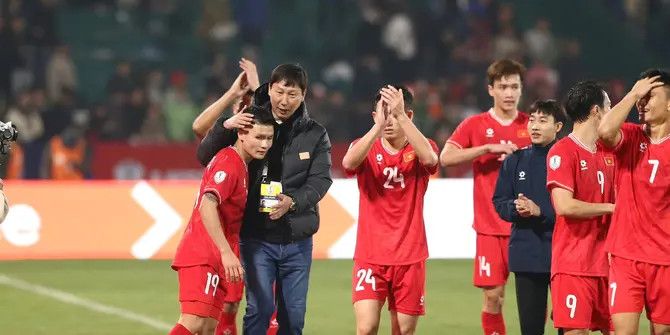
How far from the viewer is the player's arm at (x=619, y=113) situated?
7.21m

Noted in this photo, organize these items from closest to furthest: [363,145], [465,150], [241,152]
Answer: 1. [241,152]
2. [363,145]
3. [465,150]

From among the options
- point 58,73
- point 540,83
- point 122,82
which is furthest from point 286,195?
point 540,83

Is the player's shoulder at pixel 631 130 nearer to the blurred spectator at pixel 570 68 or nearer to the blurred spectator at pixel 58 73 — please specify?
the blurred spectator at pixel 58 73

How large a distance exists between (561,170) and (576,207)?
24 centimetres

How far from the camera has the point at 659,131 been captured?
7.51m

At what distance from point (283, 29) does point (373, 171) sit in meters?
14.3

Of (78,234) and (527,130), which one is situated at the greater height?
(527,130)

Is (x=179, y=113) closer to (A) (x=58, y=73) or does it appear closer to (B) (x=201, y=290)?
(A) (x=58, y=73)

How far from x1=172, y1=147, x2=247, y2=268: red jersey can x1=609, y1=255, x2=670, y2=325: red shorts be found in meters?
2.23

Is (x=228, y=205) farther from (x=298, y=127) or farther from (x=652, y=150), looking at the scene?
(x=652, y=150)

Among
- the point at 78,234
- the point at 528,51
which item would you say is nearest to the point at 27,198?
the point at 78,234

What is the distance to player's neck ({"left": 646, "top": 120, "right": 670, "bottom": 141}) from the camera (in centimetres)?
750

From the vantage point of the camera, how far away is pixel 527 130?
9.78 m

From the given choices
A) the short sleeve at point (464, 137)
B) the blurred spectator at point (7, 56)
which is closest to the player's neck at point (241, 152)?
the short sleeve at point (464, 137)
